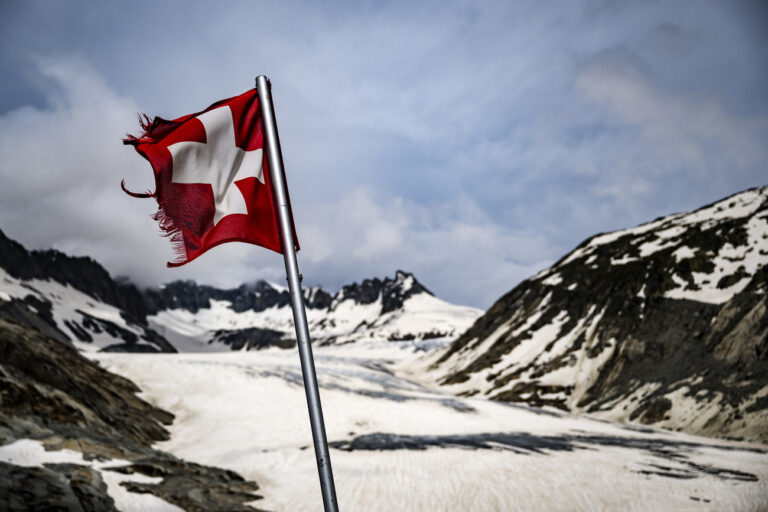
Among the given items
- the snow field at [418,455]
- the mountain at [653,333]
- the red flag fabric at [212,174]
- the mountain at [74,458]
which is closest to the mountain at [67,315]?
the snow field at [418,455]

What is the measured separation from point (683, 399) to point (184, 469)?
116 ft

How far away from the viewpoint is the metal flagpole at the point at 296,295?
162 inches

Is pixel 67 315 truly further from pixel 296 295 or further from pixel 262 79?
pixel 296 295

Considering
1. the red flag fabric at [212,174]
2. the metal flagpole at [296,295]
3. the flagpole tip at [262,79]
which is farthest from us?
the red flag fabric at [212,174]

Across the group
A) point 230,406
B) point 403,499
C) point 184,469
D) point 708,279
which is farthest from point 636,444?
point 708,279

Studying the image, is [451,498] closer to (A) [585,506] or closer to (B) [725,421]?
(A) [585,506]

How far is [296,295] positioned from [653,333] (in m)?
48.5

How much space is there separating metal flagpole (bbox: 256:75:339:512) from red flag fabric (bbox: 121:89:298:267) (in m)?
0.63

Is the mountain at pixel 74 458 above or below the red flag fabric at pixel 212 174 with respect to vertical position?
below

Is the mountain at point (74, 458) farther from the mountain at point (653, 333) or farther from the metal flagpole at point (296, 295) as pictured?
the mountain at point (653, 333)

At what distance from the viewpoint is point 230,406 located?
30.2 m

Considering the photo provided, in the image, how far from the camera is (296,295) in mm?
4410

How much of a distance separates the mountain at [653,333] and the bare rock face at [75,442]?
30194 mm

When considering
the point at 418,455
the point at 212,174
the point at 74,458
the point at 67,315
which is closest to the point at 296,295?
the point at 212,174
